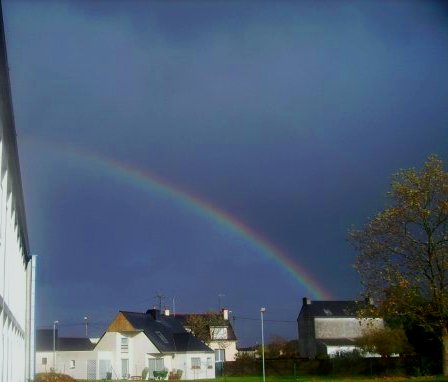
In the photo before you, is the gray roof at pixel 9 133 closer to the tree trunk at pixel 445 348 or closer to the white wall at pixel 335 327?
the tree trunk at pixel 445 348

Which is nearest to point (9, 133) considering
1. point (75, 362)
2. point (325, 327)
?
point (75, 362)

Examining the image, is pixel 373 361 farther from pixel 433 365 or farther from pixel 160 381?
pixel 160 381

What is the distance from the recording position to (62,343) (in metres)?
80.0

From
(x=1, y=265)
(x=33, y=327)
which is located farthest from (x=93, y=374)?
(x=1, y=265)

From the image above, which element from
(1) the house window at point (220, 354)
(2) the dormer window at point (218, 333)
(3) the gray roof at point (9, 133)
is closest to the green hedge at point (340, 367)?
(1) the house window at point (220, 354)

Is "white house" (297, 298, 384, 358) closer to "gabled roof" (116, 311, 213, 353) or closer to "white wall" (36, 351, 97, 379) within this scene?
"gabled roof" (116, 311, 213, 353)

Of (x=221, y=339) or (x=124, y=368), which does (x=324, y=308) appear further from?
(x=124, y=368)

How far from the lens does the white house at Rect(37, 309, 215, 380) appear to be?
2854 inches

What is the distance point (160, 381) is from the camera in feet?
208

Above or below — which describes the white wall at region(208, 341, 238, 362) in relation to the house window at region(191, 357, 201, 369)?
above

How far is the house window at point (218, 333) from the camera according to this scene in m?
93.2

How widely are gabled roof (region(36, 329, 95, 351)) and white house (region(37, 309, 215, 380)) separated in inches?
27.4

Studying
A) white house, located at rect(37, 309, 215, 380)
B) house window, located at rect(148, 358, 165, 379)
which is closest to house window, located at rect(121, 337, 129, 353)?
white house, located at rect(37, 309, 215, 380)

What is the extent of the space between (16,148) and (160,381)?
165ft
